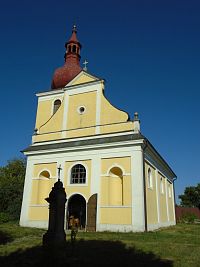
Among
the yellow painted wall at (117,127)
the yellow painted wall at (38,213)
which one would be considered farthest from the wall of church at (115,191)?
the yellow painted wall at (38,213)

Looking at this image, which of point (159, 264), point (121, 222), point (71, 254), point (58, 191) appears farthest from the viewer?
point (121, 222)

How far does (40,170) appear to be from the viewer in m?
19.2

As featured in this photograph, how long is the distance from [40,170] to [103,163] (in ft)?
16.3

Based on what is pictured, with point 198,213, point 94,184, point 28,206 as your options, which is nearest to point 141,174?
point 94,184

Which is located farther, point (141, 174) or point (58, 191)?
point (141, 174)

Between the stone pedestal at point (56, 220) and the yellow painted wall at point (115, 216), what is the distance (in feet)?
24.0

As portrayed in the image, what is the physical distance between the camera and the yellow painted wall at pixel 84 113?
18900 millimetres

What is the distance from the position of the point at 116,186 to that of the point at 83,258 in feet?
31.2

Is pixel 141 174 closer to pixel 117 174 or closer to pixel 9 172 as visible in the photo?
pixel 117 174

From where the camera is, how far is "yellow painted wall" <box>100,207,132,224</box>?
15292 mm

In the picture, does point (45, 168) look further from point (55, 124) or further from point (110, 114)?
point (110, 114)

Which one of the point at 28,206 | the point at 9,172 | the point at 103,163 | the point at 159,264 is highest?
the point at 9,172

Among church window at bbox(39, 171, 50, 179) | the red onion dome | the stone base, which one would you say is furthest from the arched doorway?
the red onion dome

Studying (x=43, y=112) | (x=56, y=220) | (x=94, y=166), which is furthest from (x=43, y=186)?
(x=56, y=220)
